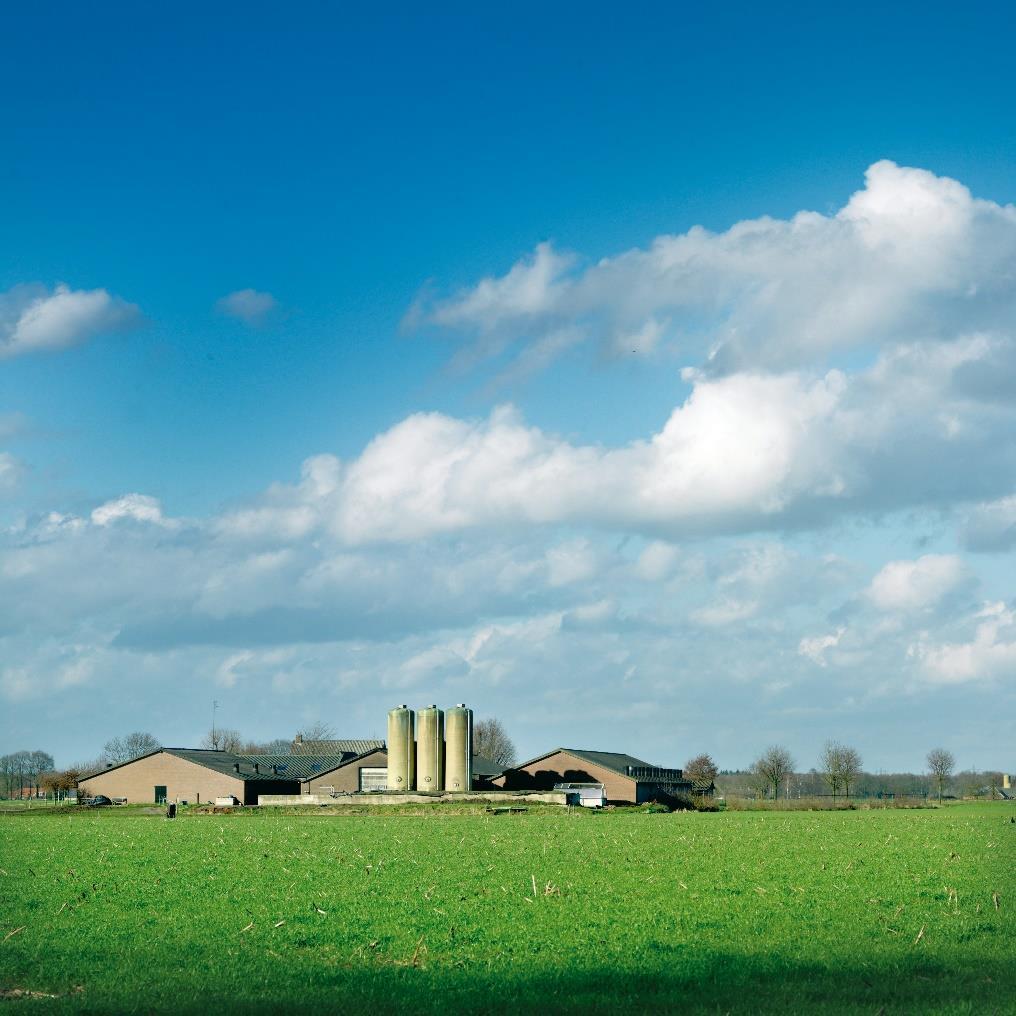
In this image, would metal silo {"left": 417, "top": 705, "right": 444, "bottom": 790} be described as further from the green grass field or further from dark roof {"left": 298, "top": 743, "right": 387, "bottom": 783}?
the green grass field

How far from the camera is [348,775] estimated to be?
118062 mm

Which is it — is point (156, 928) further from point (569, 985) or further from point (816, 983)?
point (816, 983)

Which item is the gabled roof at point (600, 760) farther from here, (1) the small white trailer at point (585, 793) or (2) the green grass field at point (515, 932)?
(2) the green grass field at point (515, 932)

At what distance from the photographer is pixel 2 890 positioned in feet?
89.4

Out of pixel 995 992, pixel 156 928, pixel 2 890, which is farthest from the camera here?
pixel 2 890

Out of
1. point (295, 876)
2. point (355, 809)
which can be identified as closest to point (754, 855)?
point (295, 876)

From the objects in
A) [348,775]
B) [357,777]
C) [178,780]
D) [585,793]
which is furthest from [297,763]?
[585,793]

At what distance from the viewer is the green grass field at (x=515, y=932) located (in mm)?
15938

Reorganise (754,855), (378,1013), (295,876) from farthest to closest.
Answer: (754,855) < (295,876) < (378,1013)

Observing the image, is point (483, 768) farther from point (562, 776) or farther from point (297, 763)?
point (297, 763)

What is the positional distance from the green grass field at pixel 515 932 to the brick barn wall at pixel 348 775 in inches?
3262

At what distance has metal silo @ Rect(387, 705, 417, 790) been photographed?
10419 cm

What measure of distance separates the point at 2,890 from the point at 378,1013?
16183mm

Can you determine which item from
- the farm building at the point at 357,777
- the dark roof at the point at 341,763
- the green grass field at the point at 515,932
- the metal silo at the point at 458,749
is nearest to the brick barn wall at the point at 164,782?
the dark roof at the point at 341,763
